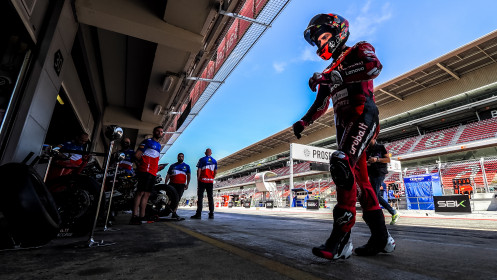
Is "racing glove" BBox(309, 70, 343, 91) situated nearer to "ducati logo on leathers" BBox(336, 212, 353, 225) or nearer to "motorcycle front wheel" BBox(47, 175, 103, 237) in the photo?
"ducati logo on leathers" BBox(336, 212, 353, 225)

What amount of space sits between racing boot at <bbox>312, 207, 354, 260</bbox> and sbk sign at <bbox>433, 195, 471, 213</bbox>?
1017 cm

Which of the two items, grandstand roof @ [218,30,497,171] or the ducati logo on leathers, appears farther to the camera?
grandstand roof @ [218,30,497,171]

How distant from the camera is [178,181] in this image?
21.5 ft

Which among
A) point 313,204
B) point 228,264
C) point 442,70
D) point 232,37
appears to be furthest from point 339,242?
point 442,70

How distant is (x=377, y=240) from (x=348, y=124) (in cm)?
84

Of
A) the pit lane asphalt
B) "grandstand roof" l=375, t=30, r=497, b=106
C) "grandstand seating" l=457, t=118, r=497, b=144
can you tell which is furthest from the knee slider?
"grandstand seating" l=457, t=118, r=497, b=144

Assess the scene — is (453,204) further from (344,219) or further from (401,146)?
(401,146)

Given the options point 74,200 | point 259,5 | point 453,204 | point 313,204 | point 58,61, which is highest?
point 259,5

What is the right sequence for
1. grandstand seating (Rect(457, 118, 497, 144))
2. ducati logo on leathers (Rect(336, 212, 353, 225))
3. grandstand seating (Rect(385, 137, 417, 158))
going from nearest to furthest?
ducati logo on leathers (Rect(336, 212, 353, 225))
grandstand seating (Rect(457, 118, 497, 144))
grandstand seating (Rect(385, 137, 417, 158))

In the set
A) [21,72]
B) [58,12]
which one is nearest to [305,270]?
[21,72]

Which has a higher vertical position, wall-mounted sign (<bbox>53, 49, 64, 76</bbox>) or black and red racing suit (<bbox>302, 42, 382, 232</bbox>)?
wall-mounted sign (<bbox>53, 49, 64, 76</bbox>)

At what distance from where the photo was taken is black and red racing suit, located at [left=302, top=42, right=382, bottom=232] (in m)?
1.73

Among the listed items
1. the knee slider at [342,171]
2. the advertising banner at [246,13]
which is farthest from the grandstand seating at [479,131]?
the knee slider at [342,171]

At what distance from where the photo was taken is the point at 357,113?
5.86ft
